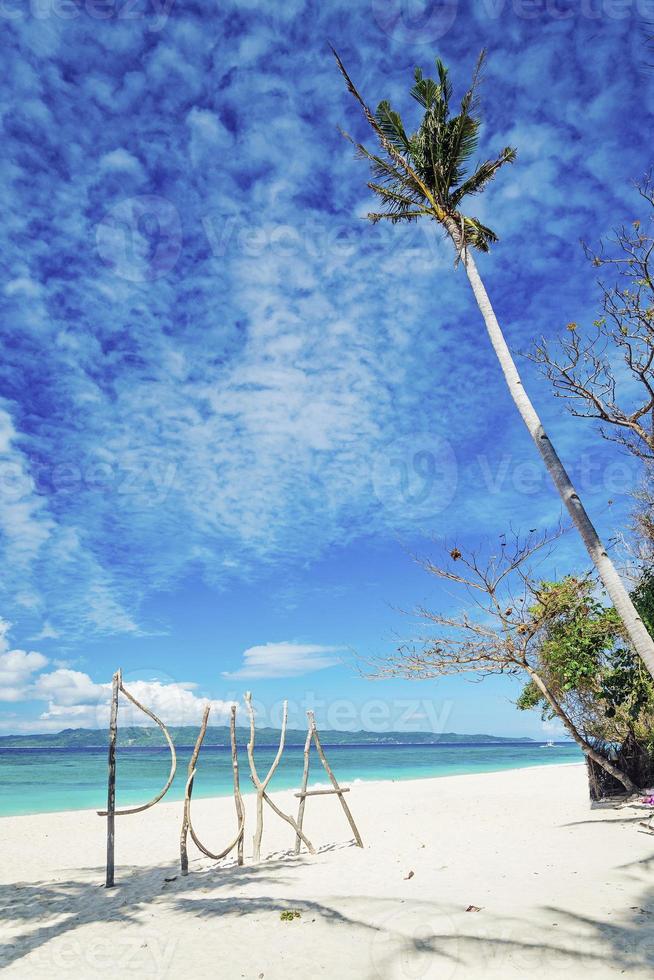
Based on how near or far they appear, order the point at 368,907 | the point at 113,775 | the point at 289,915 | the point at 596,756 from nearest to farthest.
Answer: the point at 289,915
the point at 368,907
the point at 113,775
the point at 596,756

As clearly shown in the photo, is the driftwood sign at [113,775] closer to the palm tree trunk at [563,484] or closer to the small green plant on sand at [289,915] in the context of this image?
the small green plant on sand at [289,915]

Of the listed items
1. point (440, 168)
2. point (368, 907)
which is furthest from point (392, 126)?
point (368, 907)

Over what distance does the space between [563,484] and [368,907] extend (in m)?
5.97

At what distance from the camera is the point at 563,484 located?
317 inches

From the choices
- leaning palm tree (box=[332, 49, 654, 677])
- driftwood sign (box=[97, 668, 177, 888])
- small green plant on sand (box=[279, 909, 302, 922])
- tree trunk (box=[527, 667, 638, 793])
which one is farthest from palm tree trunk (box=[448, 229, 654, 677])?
driftwood sign (box=[97, 668, 177, 888])

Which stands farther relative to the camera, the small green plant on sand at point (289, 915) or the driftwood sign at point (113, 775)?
the driftwood sign at point (113, 775)

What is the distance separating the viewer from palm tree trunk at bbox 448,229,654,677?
Result: 7.35 metres

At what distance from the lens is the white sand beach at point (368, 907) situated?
505 centimetres

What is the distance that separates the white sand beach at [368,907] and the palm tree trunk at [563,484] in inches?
116

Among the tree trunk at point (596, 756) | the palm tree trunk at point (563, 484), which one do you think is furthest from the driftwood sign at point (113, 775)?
the tree trunk at point (596, 756)

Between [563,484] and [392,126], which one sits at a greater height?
[392,126]

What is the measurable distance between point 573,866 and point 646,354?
7.57 metres

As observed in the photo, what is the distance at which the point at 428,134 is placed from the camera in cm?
1030

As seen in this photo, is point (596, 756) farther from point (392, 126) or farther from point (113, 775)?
point (392, 126)
